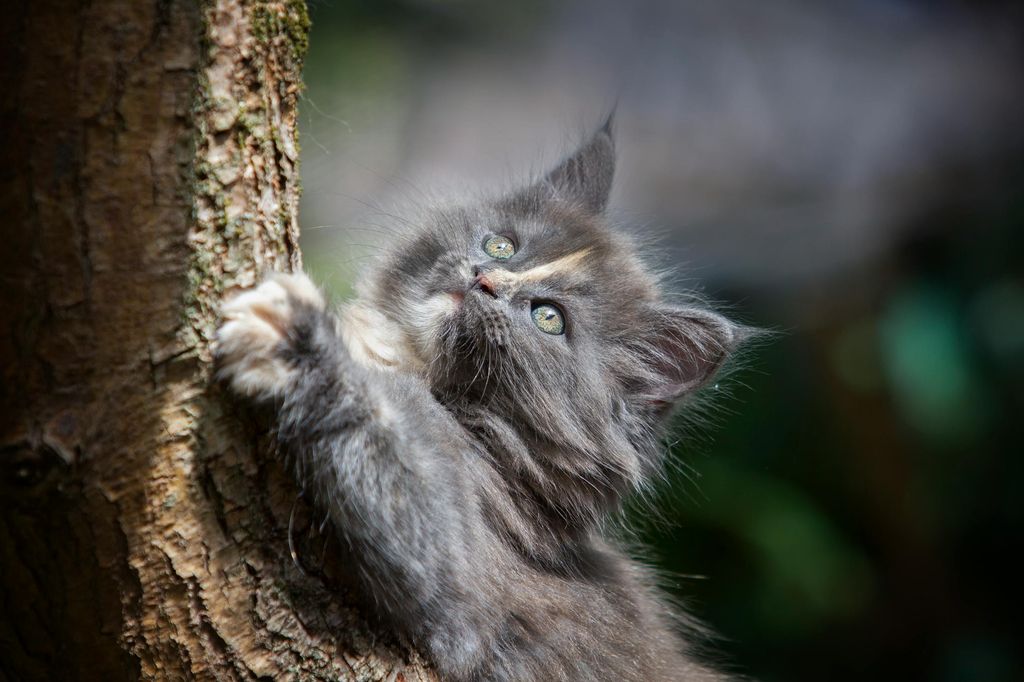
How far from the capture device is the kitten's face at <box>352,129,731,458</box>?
9.39 feet

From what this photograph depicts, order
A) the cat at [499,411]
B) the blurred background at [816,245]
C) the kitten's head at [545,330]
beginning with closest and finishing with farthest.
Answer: the cat at [499,411]
the kitten's head at [545,330]
the blurred background at [816,245]

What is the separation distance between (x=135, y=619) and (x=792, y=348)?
223 inches

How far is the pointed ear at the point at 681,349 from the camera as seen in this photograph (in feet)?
10.1

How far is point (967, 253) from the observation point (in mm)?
6344

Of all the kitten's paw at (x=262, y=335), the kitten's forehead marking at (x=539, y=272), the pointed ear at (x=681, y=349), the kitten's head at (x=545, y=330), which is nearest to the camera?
the kitten's paw at (x=262, y=335)

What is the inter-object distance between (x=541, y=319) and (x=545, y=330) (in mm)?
41

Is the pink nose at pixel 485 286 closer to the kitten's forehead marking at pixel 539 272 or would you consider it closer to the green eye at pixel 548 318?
the kitten's forehead marking at pixel 539 272

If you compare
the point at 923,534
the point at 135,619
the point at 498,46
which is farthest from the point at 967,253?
the point at 135,619

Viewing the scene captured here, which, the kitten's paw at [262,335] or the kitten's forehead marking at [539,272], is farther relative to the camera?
the kitten's forehead marking at [539,272]

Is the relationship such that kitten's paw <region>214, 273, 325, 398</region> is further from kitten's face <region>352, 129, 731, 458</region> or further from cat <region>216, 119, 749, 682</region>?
kitten's face <region>352, 129, 731, 458</region>

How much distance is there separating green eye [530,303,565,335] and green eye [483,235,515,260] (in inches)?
10.7

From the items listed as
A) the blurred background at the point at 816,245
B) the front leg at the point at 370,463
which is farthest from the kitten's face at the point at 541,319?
the blurred background at the point at 816,245

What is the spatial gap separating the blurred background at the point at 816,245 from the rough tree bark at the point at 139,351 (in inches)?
123

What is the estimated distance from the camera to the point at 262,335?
186 centimetres
